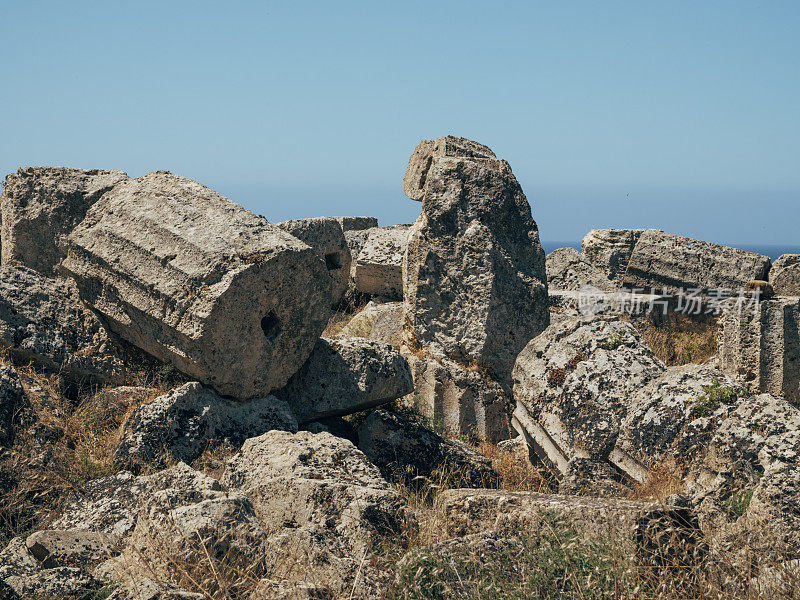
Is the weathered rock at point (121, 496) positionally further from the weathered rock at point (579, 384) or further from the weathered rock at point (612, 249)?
the weathered rock at point (612, 249)

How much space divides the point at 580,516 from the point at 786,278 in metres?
8.96

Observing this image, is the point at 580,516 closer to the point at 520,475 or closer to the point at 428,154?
the point at 520,475

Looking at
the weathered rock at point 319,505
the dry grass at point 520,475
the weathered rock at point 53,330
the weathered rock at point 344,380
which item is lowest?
the dry grass at point 520,475

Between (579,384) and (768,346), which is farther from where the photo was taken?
(768,346)

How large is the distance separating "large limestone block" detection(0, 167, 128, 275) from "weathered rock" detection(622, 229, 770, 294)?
26.1ft

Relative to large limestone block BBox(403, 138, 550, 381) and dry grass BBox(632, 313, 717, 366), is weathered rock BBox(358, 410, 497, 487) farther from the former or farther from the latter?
dry grass BBox(632, 313, 717, 366)

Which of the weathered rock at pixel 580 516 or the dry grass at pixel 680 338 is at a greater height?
the weathered rock at pixel 580 516

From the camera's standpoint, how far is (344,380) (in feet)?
21.5

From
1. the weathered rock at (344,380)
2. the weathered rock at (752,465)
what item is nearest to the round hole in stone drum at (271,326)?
the weathered rock at (344,380)

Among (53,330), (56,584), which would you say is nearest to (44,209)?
(53,330)

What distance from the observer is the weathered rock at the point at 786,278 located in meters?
11.3

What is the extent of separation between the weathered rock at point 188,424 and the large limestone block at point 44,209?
255 cm

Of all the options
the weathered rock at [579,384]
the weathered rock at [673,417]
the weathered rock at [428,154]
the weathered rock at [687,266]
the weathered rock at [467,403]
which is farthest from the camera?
the weathered rock at [687,266]

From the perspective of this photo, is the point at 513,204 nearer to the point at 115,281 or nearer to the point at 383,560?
the point at 115,281
